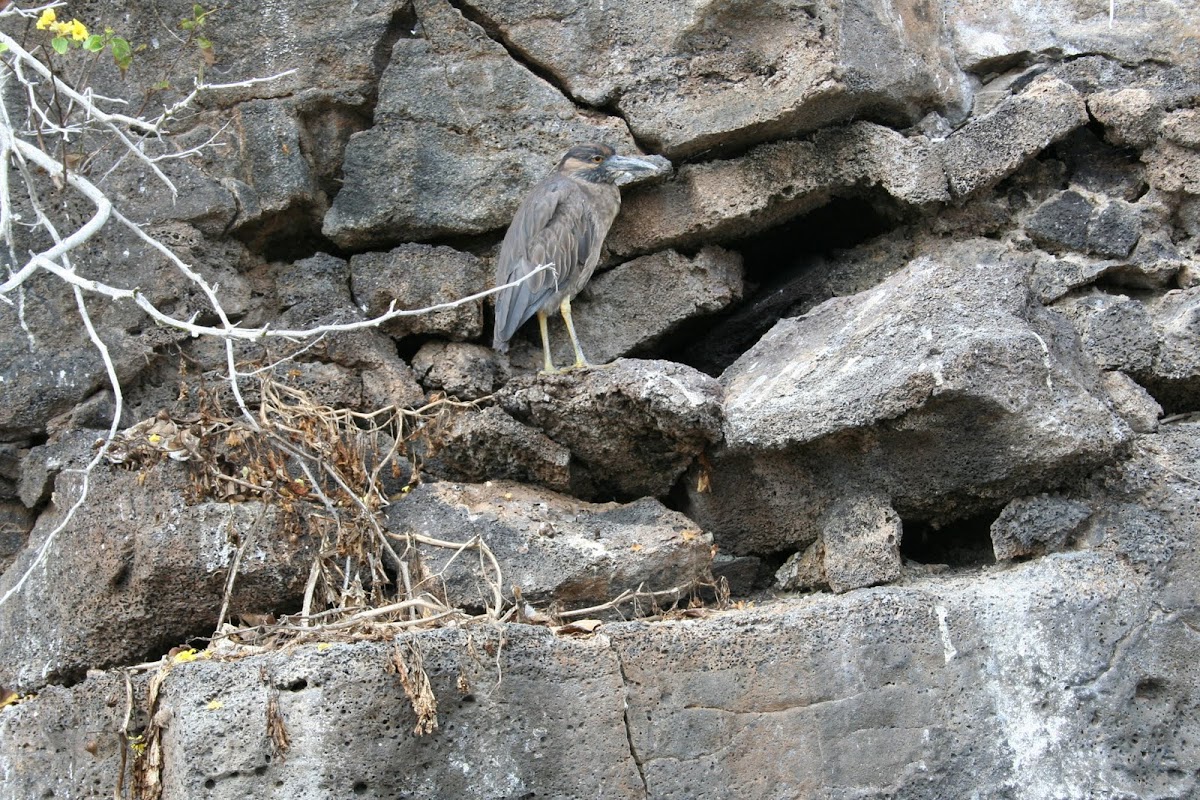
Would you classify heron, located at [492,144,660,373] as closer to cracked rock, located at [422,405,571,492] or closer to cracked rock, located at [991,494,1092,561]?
cracked rock, located at [422,405,571,492]

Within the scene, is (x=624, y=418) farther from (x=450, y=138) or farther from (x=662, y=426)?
(x=450, y=138)

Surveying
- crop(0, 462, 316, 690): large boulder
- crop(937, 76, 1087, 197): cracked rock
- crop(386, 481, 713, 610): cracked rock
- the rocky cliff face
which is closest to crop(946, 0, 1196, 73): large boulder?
the rocky cliff face

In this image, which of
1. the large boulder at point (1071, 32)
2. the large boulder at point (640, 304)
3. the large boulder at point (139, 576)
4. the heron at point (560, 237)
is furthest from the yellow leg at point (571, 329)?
the large boulder at point (1071, 32)

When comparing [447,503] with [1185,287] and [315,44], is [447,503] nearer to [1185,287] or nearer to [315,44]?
[315,44]

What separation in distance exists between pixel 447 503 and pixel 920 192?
7.18 ft

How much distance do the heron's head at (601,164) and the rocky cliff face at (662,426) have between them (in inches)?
8.0

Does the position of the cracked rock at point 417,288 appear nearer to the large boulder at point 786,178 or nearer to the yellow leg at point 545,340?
the yellow leg at point 545,340

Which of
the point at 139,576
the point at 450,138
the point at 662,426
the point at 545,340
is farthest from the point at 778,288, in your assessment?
the point at 139,576

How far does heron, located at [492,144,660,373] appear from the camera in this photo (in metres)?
5.39

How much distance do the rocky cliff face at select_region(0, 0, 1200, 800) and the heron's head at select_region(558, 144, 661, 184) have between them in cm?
20

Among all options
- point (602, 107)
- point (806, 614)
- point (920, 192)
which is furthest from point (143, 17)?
point (806, 614)

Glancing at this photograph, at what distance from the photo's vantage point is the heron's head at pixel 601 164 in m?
5.45

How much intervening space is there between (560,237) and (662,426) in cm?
93

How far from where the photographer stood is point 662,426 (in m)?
4.93
